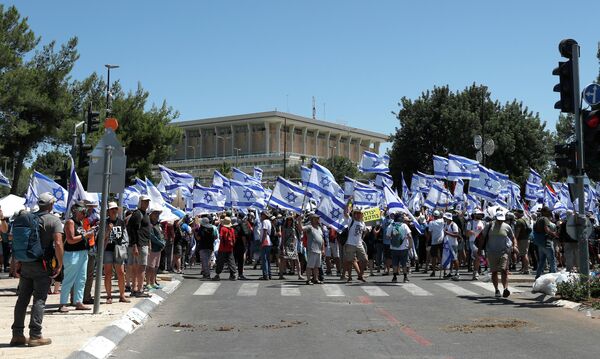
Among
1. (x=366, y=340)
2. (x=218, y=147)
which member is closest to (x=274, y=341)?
(x=366, y=340)

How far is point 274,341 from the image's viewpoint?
9.96 m

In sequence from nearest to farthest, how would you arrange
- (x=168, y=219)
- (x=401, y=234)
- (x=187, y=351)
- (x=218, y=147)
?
(x=187, y=351)
(x=401, y=234)
(x=168, y=219)
(x=218, y=147)

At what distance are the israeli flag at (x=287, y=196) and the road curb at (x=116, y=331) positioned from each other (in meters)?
8.35

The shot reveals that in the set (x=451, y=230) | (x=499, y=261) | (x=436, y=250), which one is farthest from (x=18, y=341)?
(x=436, y=250)

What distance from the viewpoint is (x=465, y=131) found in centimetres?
5797

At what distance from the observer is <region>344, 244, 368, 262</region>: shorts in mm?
19859

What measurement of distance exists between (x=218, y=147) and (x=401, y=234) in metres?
140

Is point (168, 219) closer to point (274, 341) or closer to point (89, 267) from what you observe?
point (89, 267)

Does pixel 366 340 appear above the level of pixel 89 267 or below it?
below

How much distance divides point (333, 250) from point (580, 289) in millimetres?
9761

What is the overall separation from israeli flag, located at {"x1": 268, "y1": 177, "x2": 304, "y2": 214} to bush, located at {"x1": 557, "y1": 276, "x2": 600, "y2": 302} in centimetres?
1009

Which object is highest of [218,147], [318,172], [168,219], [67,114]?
[218,147]

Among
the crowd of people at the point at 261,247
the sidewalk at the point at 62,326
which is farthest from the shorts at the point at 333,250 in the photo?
the sidewalk at the point at 62,326

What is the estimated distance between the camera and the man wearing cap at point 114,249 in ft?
45.2
